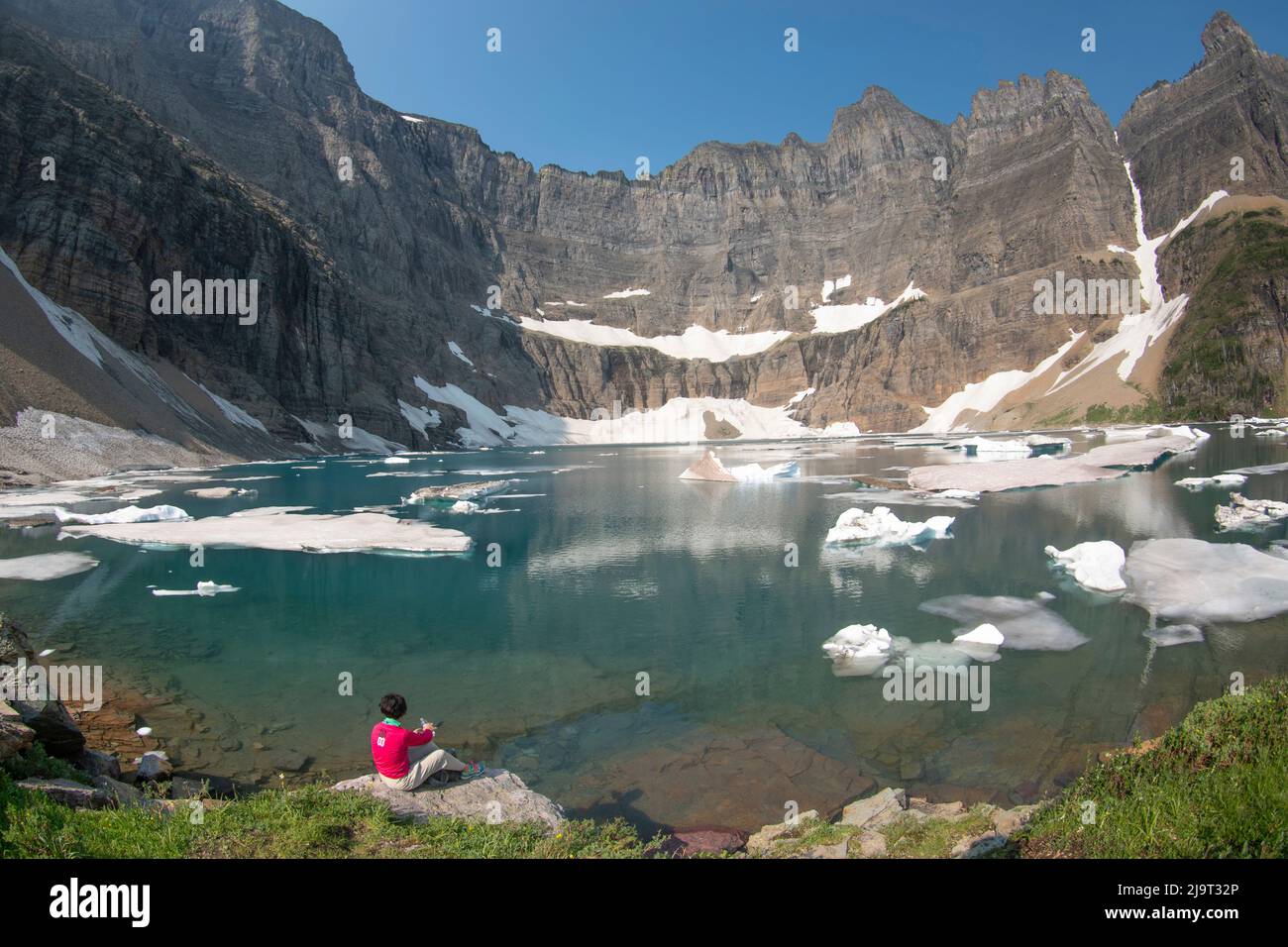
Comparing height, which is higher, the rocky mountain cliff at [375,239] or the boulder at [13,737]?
the rocky mountain cliff at [375,239]

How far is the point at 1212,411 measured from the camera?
103312 mm

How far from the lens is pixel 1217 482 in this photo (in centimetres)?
4153

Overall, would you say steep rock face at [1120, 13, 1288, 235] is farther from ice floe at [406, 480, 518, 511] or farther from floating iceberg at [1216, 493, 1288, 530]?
ice floe at [406, 480, 518, 511]

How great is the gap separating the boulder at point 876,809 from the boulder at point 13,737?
9268 mm

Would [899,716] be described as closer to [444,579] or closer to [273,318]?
[444,579]

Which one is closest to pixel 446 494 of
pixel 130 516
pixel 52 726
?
pixel 130 516

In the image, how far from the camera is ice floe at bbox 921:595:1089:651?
1641 centimetres

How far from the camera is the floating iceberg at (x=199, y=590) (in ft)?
73.3

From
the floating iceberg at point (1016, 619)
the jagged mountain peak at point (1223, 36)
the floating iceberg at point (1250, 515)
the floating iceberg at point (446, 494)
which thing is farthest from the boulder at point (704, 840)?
the jagged mountain peak at point (1223, 36)

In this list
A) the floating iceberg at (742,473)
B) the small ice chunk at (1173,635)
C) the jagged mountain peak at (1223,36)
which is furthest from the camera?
the jagged mountain peak at (1223,36)

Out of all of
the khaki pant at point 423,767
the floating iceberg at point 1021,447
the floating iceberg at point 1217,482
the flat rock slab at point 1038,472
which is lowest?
the khaki pant at point 423,767

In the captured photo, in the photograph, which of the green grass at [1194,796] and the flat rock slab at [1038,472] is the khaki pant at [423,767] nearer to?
the green grass at [1194,796]

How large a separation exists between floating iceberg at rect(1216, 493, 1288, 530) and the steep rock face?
154 metres
